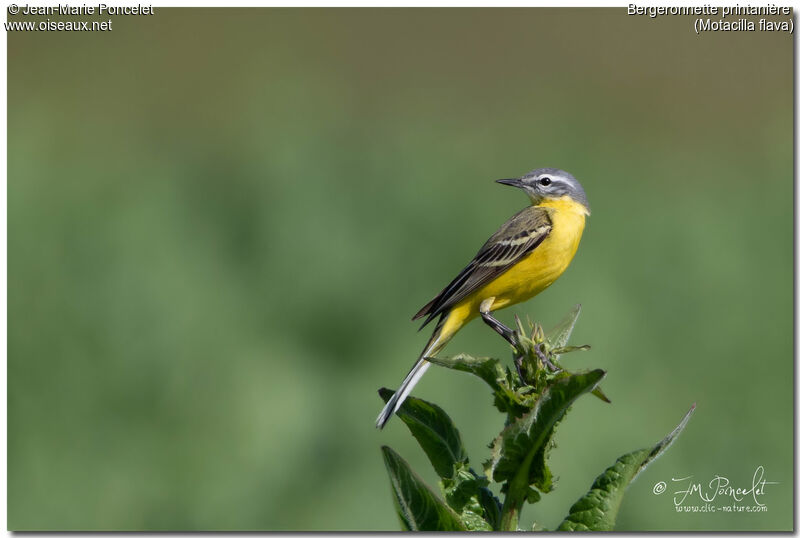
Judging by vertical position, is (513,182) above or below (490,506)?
above

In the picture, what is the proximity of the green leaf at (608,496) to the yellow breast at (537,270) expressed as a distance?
5.50 ft

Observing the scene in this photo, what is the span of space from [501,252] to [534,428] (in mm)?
1824

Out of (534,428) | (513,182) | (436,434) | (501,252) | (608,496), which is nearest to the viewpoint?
(534,428)

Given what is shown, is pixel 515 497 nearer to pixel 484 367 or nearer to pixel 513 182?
pixel 484 367

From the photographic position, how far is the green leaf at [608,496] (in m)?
2.09

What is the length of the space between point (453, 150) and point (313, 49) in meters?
1.66

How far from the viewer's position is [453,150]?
296 inches

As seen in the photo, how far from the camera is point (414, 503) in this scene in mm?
2123

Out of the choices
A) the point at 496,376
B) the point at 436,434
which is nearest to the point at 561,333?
the point at 496,376

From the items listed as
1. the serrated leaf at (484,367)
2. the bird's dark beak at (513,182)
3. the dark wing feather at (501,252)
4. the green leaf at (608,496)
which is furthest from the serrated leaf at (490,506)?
the bird's dark beak at (513,182)

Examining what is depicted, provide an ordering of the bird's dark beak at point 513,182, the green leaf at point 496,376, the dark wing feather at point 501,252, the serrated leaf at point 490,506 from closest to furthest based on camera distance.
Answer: the green leaf at point 496,376
the serrated leaf at point 490,506
the dark wing feather at point 501,252
the bird's dark beak at point 513,182

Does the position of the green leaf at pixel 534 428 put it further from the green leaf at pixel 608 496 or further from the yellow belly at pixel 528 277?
the yellow belly at pixel 528 277

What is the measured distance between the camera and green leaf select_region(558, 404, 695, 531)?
2.09 meters

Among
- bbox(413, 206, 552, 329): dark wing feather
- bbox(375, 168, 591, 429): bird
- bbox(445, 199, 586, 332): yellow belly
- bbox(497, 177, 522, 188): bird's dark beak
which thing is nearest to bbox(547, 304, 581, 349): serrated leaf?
bbox(413, 206, 552, 329): dark wing feather
